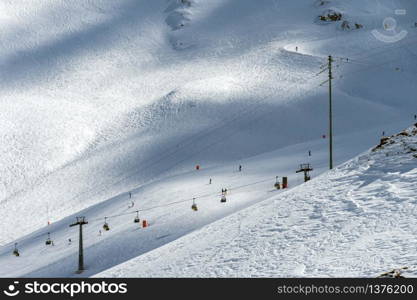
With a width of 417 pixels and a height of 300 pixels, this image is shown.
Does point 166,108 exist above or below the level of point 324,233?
above

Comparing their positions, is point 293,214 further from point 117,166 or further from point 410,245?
point 117,166

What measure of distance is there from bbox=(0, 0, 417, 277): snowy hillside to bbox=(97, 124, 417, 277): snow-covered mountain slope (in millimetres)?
11195

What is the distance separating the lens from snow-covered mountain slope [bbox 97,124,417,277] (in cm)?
1240

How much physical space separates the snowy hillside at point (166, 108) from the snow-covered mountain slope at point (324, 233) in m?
11.2

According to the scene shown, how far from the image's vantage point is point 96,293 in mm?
11219

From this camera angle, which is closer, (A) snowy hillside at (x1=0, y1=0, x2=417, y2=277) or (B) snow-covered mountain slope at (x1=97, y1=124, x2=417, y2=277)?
(B) snow-covered mountain slope at (x1=97, y1=124, x2=417, y2=277)

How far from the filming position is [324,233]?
48.0 feet

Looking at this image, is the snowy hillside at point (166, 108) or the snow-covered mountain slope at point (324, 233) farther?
the snowy hillside at point (166, 108)

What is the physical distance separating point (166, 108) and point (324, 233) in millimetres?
55587

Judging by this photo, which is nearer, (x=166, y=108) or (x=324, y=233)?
(x=324, y=233)

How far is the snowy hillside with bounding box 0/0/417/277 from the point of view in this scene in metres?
37.7

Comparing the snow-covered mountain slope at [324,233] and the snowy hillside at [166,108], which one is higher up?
the snowy hillside at [166,108]

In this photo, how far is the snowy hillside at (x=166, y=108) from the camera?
3766cm

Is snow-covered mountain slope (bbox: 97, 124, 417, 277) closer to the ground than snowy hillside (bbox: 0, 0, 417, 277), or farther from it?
closer to the ground
